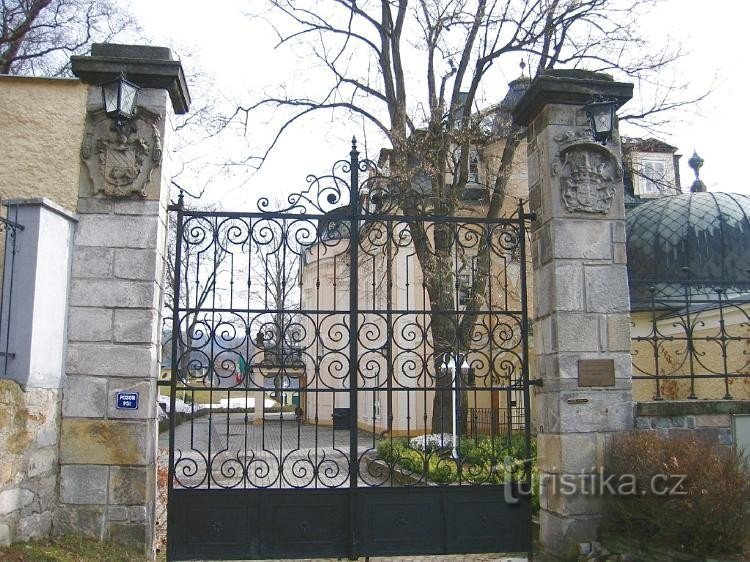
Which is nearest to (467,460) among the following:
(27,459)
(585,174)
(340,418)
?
(340,418)

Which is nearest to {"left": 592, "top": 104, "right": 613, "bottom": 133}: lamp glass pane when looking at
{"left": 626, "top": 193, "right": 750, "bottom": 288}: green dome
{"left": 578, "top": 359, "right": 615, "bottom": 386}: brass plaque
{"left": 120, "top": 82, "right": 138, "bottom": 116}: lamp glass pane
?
{"left": 578, "top": 359, "right": 615, "bottom": 386}: brass plaque

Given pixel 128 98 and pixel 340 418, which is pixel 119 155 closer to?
pixel 128 98

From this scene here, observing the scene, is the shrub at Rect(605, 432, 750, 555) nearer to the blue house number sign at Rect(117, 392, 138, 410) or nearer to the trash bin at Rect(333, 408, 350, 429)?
the trash bin at Rect(333, 408, 350, 429)

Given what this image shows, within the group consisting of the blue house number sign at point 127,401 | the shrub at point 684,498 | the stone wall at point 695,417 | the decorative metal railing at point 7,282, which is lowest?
the shrub at point 684,498

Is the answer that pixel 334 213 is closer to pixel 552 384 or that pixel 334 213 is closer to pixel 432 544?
pixel 552 384

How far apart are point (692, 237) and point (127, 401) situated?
11828mm

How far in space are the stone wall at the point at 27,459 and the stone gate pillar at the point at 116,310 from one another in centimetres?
13

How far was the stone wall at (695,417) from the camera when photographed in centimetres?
628

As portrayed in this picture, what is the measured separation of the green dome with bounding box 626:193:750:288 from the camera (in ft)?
44.8

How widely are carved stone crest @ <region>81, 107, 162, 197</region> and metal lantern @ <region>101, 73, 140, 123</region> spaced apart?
131 mm

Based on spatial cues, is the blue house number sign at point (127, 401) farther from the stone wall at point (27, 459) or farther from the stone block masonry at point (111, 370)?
the stone wall at point (27, 459)

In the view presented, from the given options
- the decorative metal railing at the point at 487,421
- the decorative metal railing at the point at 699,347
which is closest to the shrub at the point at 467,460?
the decorative metal railing at the point at 487,421

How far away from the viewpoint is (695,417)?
249 inches

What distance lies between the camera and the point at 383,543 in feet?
20.6
